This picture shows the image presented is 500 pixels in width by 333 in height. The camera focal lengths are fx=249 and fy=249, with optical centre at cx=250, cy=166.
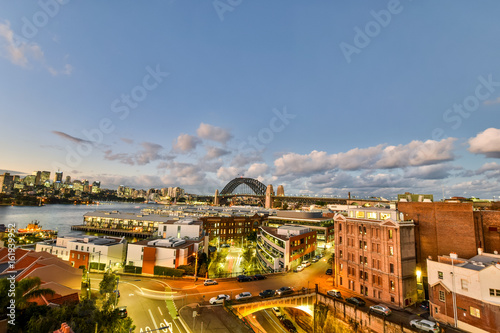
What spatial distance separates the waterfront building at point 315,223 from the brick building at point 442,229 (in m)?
29.9

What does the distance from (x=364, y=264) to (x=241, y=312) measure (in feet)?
55.1

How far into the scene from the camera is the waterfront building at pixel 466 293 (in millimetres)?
20719

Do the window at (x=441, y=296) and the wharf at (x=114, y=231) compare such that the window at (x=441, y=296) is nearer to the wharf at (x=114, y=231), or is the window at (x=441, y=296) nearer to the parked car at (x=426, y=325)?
the parked car at (x=426, y=325)

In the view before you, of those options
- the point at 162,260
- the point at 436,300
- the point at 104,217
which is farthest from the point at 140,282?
the point at 104,217

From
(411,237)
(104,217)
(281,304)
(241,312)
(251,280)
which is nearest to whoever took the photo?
(241,312)

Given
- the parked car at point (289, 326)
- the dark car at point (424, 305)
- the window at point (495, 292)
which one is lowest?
the parked car at point (289, 326)

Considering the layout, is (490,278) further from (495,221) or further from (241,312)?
(241,312)

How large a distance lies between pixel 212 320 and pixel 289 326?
15.0 metres

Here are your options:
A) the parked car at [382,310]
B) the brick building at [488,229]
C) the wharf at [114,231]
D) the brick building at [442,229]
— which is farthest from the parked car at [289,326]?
the wharf at [114,231]

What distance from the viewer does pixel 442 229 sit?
3059cm

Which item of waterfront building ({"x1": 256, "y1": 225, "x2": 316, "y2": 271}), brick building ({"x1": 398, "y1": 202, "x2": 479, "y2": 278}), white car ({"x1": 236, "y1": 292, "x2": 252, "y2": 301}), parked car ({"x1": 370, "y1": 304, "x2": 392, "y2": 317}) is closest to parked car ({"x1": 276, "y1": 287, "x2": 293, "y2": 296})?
white car ({"x1": 236, "y1": 292, "x2": 252, "y2": 301})

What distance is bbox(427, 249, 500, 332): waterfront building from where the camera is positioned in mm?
20719

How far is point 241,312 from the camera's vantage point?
24594mm

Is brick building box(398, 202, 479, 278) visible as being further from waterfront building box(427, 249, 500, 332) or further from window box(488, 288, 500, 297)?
window box(488, 288, 500, 297)
